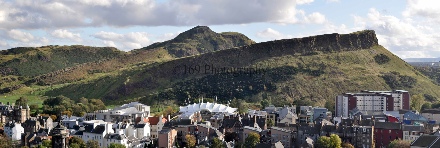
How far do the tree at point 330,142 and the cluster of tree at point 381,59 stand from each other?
7667 cm

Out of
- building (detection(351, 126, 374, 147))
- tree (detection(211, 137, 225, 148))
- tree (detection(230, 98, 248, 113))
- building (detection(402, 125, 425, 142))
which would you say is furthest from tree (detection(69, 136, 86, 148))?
tree (detection(230, 98, 248, 113))

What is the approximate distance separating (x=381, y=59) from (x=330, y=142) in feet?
260

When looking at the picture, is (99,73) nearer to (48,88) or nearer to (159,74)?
(48,88)

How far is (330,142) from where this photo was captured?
207 ft

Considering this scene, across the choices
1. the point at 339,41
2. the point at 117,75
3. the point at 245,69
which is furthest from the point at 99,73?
the point at 339,41

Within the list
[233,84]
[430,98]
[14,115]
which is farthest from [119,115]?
[430,98]

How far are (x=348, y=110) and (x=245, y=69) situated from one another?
148 ft

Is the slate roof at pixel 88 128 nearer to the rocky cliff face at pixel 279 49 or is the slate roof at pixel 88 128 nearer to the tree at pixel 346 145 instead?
the tree at pixel 346 145

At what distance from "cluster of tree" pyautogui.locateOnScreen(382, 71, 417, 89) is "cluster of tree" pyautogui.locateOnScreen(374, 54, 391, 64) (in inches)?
417

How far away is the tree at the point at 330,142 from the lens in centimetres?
6269

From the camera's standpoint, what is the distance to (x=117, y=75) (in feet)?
509

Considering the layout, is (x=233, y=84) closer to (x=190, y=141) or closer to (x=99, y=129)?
(x=190, y=141)

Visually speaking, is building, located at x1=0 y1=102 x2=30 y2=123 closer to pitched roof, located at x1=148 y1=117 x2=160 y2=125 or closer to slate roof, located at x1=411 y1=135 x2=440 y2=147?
pitched roof, located at x1=148 y1=117 x2=160 y2=125

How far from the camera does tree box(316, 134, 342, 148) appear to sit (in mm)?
62688
